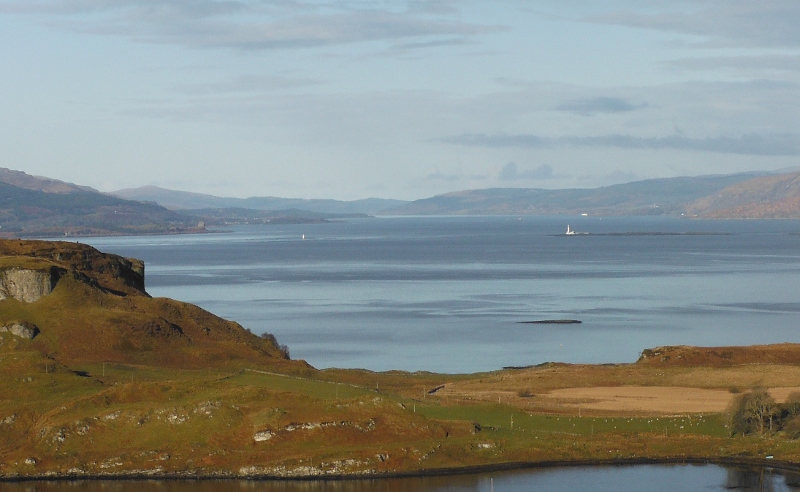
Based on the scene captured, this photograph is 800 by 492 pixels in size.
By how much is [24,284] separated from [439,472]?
50852mm

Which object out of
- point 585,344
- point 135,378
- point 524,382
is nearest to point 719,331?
point 585,344

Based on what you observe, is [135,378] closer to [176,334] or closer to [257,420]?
[176,334]

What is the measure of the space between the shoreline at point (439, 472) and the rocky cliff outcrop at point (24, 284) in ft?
126

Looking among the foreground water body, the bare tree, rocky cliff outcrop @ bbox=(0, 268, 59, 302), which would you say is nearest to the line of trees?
the bare tree

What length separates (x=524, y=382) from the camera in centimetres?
8669

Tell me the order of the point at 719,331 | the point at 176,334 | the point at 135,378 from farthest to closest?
1. the point at 719,331
2. the point at 176,334
3. the point at 135,378

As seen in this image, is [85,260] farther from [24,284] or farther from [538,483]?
[538,483]

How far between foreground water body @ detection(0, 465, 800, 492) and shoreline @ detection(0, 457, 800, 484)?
0.41m

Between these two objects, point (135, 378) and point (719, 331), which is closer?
point (135, 378)

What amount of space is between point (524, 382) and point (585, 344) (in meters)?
36.2

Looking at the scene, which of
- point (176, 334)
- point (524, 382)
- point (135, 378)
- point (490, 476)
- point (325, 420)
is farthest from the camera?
point (176, 334)

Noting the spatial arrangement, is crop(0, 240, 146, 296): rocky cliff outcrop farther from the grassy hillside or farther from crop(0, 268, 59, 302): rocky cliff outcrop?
the grassy hillside

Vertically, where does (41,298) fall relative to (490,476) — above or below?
above

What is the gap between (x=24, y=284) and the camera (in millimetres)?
95000
